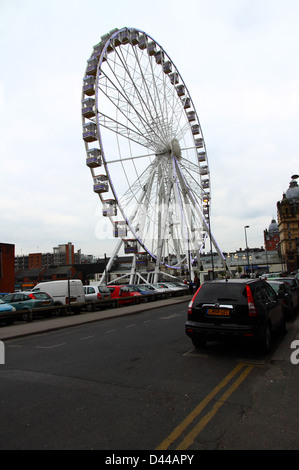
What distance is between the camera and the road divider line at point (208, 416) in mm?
3576

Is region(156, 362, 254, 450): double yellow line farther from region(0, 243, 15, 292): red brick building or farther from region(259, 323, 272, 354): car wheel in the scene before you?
region(0, 243, 15, 292): red brick building

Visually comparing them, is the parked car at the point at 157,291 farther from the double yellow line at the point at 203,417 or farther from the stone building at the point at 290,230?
the stone building at the point at 290,230

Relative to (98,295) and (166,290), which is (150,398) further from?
(166,290)

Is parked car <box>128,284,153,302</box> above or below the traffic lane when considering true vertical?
below

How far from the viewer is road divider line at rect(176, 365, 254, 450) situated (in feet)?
11.7

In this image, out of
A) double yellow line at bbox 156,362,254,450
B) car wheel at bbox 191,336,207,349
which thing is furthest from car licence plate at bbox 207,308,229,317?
double yellow line at bbox 156,362,254,450

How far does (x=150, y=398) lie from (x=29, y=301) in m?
13.8

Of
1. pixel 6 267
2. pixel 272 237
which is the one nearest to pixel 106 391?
pixel 6 267

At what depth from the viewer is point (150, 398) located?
4.91 m

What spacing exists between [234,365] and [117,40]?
28482 mm

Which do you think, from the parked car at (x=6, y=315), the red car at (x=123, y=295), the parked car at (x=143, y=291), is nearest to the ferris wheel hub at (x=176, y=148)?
the parked car at (x=143, y=291)

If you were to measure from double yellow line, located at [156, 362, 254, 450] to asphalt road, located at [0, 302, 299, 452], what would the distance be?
11 mm

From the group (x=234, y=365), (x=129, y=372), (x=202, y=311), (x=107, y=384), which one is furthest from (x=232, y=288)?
(x=107, y=384)

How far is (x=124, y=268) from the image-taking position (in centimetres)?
9650
